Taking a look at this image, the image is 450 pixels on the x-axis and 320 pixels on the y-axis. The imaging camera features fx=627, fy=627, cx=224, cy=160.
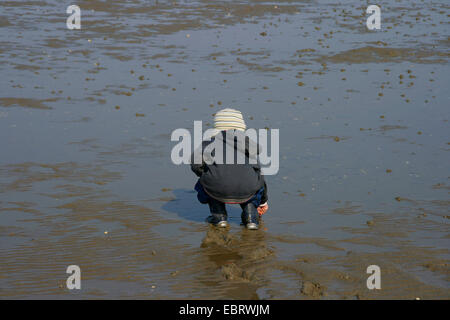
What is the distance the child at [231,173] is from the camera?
6.48 metres

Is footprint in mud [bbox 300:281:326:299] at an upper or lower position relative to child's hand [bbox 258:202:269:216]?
lower

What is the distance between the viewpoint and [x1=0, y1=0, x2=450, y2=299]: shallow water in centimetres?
562

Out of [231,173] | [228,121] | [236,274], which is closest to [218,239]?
[231,173]

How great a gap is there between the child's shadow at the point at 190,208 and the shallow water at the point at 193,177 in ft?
0.08

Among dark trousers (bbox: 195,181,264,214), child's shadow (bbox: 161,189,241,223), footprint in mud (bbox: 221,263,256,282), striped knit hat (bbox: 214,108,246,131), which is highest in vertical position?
striped knit hat (bbox: 214,108,246,131)

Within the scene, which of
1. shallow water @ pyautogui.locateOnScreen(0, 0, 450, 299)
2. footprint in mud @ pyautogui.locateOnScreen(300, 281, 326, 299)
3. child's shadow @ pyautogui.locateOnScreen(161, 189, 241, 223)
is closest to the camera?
footprint in mud @ pyautogui.locateOnScreen(300, 281, 326, 299)

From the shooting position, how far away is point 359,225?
682 cm

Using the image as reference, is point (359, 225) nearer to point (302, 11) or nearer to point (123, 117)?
point (123, 117)

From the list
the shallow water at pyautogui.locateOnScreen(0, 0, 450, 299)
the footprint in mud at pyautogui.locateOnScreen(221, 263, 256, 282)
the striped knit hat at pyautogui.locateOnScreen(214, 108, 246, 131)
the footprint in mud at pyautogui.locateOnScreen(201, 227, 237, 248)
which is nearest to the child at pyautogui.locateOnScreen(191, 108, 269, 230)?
the striped knit hat at pyautogui.locateOnScreen(214, 108, 246, 131)

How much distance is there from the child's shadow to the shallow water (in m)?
0.03

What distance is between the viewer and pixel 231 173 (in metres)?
6.48

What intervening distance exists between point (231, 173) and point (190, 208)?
3.65ft

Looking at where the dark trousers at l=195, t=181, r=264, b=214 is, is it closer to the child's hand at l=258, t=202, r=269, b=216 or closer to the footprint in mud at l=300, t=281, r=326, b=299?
the child's hand at l=258, t=202, r=269, b=216
